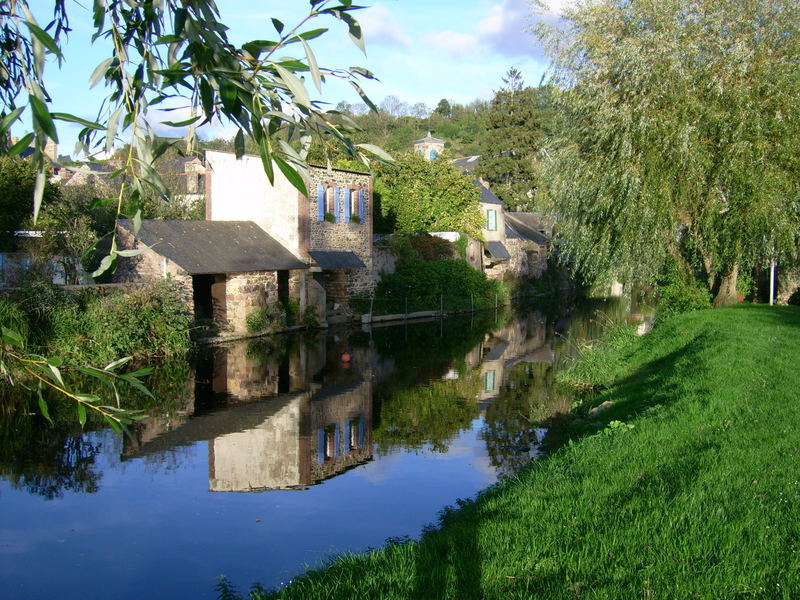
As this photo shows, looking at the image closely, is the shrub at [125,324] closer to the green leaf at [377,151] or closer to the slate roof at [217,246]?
the slate roof at [217,246]

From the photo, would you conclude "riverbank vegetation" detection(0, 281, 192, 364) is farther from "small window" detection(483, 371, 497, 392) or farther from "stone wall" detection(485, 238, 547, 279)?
"stone wall" detection(485, 238, 547, 279)

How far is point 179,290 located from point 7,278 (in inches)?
171

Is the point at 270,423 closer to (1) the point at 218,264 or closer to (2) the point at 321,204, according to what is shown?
(1) the point at 218,264

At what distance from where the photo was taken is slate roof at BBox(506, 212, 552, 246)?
150 ft

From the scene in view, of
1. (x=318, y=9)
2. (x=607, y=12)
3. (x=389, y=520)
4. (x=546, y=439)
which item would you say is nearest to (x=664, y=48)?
(x=607, y=12)

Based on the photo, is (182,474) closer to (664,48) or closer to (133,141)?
(133,141)

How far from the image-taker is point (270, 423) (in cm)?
1291

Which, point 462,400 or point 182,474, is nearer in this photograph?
point 182,474

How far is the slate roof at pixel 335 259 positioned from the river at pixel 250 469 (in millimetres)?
7552

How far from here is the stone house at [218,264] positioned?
70.0ft

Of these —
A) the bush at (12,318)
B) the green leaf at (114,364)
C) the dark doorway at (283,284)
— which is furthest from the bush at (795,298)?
the green leaf at (114,364)

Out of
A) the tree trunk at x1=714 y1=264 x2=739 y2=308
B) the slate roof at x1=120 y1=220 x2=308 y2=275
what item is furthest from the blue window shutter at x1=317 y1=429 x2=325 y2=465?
the tree trunk at x1=714 y1=264 x2=739 y2=308

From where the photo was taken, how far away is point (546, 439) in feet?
37.5

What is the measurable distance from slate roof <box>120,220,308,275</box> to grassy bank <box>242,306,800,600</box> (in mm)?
15494
